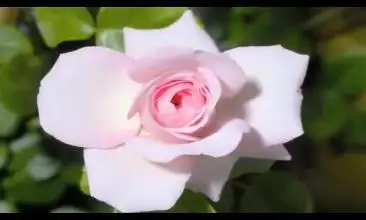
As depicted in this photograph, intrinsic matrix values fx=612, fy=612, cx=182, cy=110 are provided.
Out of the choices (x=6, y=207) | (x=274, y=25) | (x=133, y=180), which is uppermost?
(x=274, y=25)

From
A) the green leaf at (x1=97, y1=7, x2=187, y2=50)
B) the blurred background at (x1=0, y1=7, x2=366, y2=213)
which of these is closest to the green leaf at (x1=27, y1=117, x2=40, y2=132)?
the blurred background at (x1=0, y1=7, x2=366, y2=213)

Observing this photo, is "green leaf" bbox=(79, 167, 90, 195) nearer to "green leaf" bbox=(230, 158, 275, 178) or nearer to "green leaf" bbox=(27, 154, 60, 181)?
"green leaf" bbox=(27, 154, 60, 181)

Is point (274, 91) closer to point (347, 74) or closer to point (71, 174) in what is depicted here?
point (347, 74)

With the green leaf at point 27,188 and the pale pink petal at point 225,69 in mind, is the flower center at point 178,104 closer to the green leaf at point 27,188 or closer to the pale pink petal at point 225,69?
the pale pink petal at point 225,69

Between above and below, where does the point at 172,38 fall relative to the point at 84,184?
above

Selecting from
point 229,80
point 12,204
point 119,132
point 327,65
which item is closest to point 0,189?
point 12,204

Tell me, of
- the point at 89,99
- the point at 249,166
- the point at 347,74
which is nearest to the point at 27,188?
the point at 89,99
